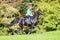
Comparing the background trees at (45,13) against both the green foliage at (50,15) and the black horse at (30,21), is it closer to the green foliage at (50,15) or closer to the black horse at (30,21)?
the green foliage at (50,15)

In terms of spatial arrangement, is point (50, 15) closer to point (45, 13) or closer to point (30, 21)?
point (45, 13)

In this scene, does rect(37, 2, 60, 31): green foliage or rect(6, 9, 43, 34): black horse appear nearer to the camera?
rect(6, 9, 43, 34): black horse

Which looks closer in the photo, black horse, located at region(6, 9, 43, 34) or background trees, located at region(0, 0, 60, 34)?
black horse, located at region(6, 9, 43, 34)

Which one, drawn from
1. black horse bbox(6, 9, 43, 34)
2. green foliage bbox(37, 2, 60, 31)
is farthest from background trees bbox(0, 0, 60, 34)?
Answer: black horse bbox(6, 9, 43, 34)

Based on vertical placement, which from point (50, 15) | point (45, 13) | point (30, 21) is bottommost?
point (30, 21)

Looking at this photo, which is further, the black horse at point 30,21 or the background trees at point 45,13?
the background trees at point 45,13

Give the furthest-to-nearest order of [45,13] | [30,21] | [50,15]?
[45,13] → [50,15] → [30,21]

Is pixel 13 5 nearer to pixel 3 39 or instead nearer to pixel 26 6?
Answer: pixel 26 6

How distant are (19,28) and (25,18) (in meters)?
0.79

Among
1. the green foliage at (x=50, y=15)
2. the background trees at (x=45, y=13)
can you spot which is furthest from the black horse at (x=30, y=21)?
the green foliage at (x=50, y=15)

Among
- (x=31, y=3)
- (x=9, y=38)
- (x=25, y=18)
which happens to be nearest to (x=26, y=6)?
(x=31, y=3)

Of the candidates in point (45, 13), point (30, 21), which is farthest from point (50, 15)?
point (30, 21)

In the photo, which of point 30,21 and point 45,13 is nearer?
point 30,21

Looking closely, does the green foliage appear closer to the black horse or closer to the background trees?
the background trees
